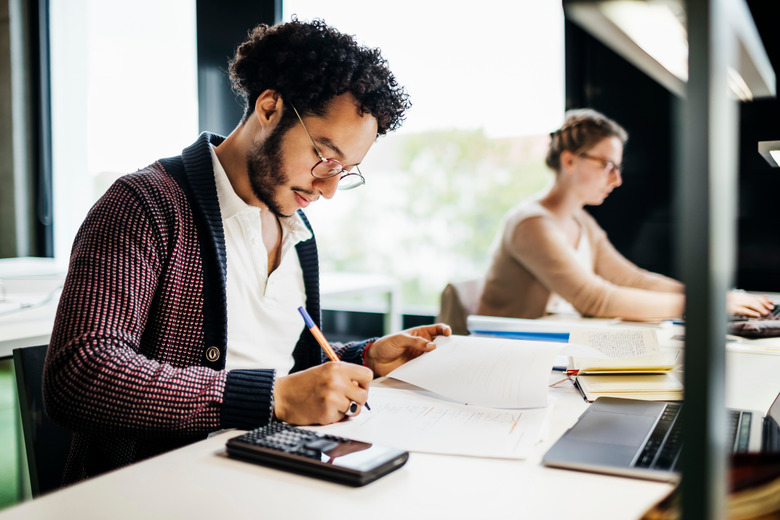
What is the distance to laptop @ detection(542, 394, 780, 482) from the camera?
664 millimetres

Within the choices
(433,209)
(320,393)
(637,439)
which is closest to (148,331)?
(320,393)

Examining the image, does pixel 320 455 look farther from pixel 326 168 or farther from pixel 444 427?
pixel 326 168

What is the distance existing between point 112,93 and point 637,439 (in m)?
3.23

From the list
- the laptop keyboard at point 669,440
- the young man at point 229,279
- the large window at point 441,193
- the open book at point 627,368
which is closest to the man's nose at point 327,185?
the young man at point 229,279

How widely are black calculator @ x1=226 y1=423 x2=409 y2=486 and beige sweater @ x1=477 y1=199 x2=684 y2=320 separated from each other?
4.57 ft

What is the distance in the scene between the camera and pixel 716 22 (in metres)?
0.30

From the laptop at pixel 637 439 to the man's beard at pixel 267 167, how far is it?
2.26ft

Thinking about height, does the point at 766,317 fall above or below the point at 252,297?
below

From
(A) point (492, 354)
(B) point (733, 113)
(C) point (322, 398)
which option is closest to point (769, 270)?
(A) point (492, 354)

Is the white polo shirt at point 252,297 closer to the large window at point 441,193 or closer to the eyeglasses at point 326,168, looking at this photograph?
the eyeglasses at point 326,168

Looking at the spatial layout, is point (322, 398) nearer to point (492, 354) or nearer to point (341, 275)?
point (492, 354)

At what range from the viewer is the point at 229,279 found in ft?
3.76

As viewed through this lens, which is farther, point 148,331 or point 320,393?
point 148,331

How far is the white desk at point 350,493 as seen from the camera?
0.57 meters
